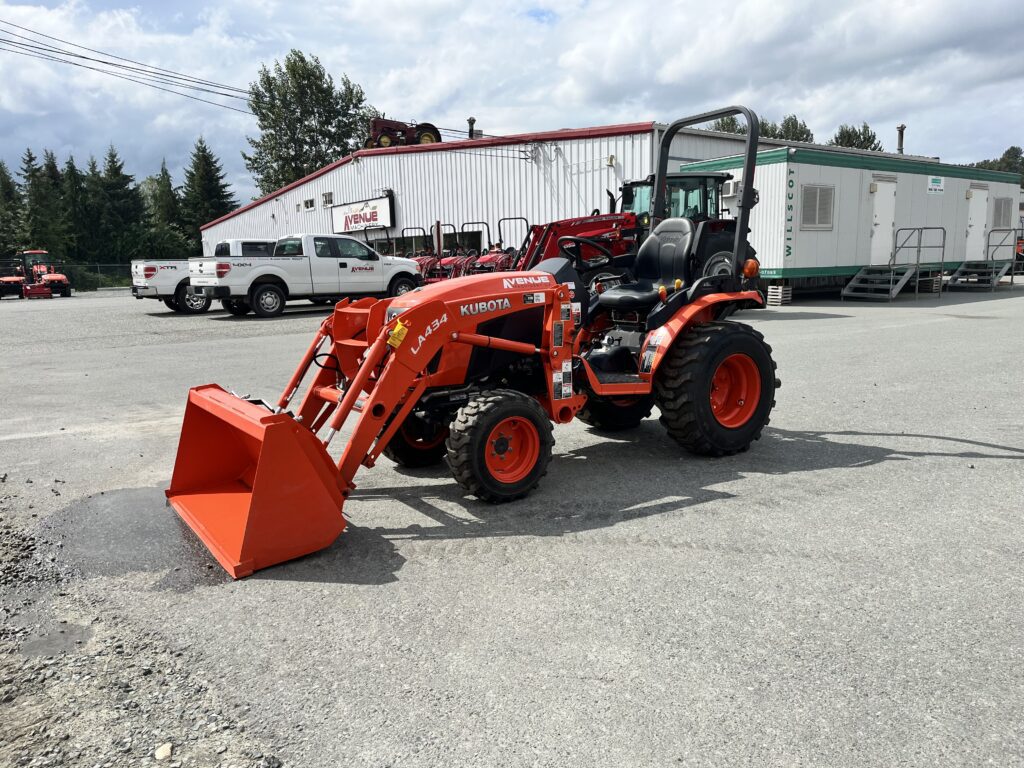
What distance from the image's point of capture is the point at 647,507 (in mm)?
4496

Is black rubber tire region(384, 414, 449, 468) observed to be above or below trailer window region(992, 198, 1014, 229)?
below

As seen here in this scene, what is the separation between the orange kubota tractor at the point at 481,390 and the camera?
3.76 m

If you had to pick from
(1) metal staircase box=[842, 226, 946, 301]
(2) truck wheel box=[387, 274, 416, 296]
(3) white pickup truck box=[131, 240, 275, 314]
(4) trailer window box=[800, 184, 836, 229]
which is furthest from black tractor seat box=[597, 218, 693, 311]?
(1) metal staircase box=[842, 226, 946, 301]

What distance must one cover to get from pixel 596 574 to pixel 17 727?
2353 millimetres

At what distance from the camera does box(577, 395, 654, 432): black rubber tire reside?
6180 millimetres

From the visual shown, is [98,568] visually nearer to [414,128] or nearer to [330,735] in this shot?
[330,735]

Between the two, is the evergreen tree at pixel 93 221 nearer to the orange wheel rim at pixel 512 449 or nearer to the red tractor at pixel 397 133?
the red tractor at pixel 397 133

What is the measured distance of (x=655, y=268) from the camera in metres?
6.12

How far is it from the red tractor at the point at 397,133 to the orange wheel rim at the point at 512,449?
97.2 feet

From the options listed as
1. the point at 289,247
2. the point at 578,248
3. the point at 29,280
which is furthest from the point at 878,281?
the point at 29,280

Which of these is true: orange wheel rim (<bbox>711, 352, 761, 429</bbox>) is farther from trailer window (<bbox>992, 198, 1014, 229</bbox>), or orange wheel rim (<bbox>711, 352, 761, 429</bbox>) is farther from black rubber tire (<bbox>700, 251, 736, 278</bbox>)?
trailer window (<bbox>992, 198, 1014, 229</bbox>)

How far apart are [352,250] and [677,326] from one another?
50.0ft

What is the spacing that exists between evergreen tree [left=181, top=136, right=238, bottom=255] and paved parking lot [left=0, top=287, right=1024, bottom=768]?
61.1 m

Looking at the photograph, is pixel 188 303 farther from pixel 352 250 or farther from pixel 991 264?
pixel 991 264
